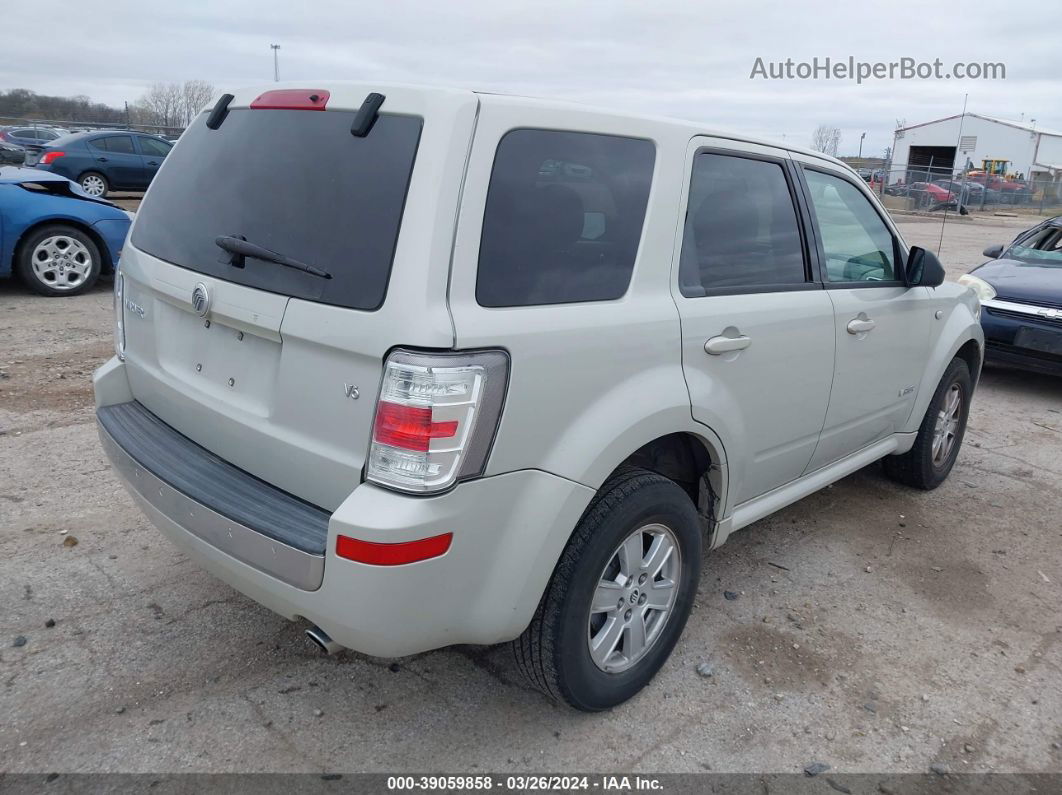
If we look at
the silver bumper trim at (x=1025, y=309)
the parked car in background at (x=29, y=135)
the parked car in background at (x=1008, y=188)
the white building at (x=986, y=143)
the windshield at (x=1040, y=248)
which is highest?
the white building at (x=986, y=143)

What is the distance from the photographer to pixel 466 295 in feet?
7.12

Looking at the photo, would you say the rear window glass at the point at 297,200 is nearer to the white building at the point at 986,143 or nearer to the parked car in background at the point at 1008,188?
the parked car in background at the point at 1008,188

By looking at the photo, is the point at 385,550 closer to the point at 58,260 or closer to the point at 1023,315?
the point at 1023,315

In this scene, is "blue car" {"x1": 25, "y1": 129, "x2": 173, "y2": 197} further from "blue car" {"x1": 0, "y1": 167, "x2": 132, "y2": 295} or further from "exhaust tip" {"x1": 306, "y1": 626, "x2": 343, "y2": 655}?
"exhaust tip" {"x1": 306, "y1": 626, "x2": 343, "y2": 655}

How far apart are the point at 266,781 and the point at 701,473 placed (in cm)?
175

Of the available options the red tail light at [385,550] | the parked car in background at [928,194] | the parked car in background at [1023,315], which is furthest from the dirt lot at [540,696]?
the parked car in background at [928,194]

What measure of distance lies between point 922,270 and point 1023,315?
12.2ft

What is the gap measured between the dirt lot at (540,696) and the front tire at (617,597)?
185 mm

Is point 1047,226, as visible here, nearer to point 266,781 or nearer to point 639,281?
point 639,281

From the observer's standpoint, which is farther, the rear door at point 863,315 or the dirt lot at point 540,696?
the rear door at point 863,315

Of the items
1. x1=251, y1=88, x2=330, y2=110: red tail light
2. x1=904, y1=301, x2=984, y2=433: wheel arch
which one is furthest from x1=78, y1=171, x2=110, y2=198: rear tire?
x1=904, y1=301, x2=984, y2=433: wheel arch

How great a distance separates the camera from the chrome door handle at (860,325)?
3.57 meters

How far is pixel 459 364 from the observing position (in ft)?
6.91

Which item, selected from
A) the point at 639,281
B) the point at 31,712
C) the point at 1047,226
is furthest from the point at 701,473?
the point at 1047,226
